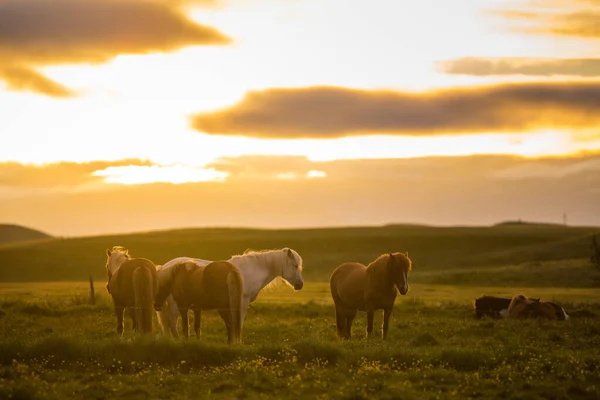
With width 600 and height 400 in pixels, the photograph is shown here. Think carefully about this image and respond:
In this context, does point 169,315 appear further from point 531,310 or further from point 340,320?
point 531,310

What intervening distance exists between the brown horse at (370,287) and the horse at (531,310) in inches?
291

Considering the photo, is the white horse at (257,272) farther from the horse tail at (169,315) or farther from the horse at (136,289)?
the horse at (136,289)

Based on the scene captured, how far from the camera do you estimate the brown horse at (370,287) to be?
1769 centimetres

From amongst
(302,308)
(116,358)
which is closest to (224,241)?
(302,308)

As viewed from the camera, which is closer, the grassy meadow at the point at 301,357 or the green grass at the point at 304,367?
the green grass at the point at 304,367

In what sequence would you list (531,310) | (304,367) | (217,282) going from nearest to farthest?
(304,367) → (217,282) → (531,310)

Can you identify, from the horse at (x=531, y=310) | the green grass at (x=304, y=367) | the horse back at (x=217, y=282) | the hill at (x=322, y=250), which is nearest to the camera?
the green grass at (x=304, y=367)

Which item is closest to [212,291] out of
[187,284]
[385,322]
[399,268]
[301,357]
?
[187,284]

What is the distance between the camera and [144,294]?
17812 mm

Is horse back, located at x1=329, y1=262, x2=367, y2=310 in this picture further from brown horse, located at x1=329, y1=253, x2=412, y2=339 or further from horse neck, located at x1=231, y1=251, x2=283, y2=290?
horse neck, located at x1=231, y1=251, x2=283, y2=290

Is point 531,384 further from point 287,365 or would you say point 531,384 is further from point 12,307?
point 12,307

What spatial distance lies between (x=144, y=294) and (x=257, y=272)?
2804 millimetres

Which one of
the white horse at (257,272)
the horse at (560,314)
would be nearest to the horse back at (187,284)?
the white horse at (257,272)

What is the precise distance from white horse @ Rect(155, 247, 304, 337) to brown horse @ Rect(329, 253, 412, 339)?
1303 mm
